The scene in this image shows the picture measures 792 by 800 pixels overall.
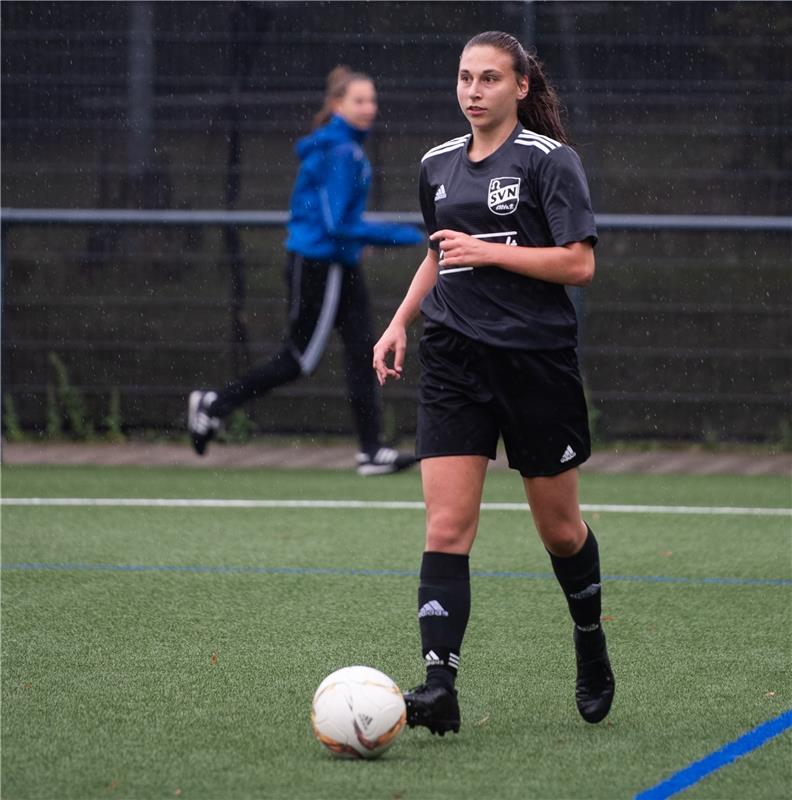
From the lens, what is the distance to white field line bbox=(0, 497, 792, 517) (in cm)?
896

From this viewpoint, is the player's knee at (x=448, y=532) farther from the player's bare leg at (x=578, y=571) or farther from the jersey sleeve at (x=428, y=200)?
the jersey sleeve at (x=428, y=200)

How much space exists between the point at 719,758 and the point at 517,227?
149 cm

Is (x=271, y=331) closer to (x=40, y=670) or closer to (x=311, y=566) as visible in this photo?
(x=311, y=566)

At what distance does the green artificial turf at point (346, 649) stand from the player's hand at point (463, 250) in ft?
4.11

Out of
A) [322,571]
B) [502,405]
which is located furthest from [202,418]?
[502,405]

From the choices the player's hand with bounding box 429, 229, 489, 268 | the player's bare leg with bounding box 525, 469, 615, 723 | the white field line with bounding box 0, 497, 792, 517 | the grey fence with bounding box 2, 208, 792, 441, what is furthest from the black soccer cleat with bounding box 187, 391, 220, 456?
the player's hand with bounding box 429, 229, 489, 268

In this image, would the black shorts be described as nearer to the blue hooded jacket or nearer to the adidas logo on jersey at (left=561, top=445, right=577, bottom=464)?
the adidas logo on jersey at (left=561, top=445, right=577, bottom=464)

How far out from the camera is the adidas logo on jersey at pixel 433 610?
4.41 m

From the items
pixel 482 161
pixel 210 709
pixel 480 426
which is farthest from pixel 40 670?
pixel 482 161

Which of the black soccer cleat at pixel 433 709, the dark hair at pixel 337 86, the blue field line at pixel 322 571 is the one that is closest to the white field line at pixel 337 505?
the blue field line at pixel 322 571

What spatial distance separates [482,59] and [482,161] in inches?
10.9

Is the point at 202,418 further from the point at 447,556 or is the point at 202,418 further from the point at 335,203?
the point at 447,556

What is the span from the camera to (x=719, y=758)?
415 cm

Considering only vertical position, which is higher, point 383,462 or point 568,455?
point 568,455
